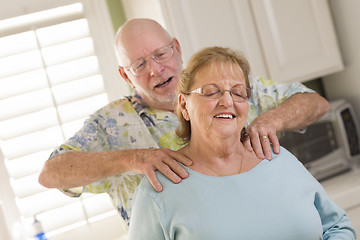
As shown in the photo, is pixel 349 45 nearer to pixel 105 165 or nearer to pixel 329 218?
pixel 329 218

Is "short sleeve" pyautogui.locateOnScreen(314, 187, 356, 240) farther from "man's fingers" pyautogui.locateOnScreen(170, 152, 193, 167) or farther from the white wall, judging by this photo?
the white wall

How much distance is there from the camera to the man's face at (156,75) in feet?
5.95

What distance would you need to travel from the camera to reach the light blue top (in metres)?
1.32

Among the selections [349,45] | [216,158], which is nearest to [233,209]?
[216,158]

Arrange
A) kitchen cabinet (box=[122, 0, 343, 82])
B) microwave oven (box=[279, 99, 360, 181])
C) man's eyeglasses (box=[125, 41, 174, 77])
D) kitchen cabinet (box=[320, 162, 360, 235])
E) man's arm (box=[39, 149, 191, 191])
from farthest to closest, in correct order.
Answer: microwave oven (box=[279, 99, 360, 181]), kitchen cabinet (box=[122, 0, 343, 82]), kitchen cabinet (box=[320, 162, 360, 235]), man's eyeglasses (box=[125, 41, 174, 77]), man's arm (box=[39, 149, 191, 191])

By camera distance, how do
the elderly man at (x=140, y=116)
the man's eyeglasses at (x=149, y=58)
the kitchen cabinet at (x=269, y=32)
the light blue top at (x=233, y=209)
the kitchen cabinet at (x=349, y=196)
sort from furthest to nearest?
the kitchen cabinet at (x=269, y=32)
the kitchen cabinet at (x=349, y=196)
the man's eyeglasses at (x=149, y=58)
the elderly man at (x=140, y=116)
the light blue top at (x=233, y=209)

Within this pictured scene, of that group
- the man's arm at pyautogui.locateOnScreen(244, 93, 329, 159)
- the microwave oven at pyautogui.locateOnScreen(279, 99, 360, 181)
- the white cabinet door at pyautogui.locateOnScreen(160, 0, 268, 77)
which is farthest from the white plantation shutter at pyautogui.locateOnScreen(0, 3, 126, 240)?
the man's arm at pyautogui.locateOnScreen(244, 93, 329, 159)

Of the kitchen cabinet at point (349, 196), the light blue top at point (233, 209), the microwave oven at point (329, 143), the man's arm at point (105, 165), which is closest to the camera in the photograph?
the light blue top at point (233, 209)

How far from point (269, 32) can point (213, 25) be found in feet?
1.17

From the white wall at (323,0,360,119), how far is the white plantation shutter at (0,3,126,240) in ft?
4.82

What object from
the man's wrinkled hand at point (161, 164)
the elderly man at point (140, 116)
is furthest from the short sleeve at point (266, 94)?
the man's wrinkled hand at point (161, 164)

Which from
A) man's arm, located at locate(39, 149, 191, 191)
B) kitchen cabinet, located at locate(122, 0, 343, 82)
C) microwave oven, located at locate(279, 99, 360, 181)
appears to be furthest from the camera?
microwave oven, located at locate(279, 99, 360, 181)

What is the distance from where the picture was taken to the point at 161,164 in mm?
1430

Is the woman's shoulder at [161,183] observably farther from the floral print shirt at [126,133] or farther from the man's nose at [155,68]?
the man's nose at [155,68]
